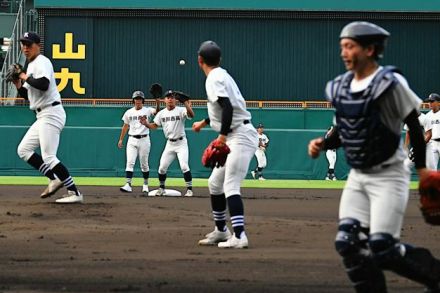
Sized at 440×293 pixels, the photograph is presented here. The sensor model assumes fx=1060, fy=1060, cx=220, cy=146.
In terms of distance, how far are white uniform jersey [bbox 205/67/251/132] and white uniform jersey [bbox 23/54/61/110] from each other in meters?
3.88

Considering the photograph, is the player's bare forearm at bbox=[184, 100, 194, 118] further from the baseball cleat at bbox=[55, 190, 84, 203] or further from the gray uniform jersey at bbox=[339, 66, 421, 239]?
the gray uniform jersey at bbox=[339, 66, 421, 239]

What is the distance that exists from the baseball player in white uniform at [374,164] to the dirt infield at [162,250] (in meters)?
1.12

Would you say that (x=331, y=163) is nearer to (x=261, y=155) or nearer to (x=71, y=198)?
(x=261, y=155)

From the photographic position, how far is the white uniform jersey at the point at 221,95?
34.1ft

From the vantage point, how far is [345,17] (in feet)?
121

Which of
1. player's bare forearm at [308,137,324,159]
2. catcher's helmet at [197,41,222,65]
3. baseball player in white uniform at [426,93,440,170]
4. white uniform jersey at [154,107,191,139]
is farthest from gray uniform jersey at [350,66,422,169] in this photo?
baseball player in white uniform at [426,93,440,170]

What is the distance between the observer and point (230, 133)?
421 inches

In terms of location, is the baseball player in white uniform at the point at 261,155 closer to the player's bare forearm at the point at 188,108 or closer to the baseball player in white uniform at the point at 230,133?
the player's bare forearm at the point at 188,108

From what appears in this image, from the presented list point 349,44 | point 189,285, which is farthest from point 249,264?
point 349,44

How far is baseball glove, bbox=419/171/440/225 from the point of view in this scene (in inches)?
275

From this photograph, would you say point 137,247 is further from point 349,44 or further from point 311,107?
point 311,107

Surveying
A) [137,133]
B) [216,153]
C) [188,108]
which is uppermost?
[188,108]

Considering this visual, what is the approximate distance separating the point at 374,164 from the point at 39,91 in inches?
318

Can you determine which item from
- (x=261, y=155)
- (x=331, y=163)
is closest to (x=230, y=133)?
(x=261, y=155)
